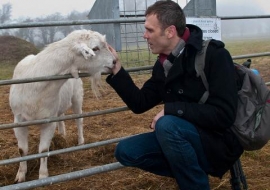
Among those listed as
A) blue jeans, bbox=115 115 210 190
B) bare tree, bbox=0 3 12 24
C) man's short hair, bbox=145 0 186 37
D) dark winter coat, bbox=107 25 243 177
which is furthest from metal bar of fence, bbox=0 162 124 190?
bare tree, bbox=0 3 12 24

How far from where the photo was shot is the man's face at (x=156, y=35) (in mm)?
2498

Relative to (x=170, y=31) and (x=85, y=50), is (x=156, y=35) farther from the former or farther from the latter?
(x=85, y=50)

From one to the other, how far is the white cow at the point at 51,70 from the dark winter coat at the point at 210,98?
2.44ft

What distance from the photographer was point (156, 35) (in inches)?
99.3

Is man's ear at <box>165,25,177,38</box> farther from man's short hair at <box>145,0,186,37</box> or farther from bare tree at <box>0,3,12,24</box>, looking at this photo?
bare tree at <box>0,3,12,24</box>

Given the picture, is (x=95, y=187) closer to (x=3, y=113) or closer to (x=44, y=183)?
(x=44, y=183)

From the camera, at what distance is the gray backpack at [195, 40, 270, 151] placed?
240 cm

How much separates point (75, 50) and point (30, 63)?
2.20 feet

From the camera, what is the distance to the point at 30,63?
3.69 m

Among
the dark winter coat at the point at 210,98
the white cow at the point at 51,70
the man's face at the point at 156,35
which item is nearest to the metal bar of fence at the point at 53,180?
the dark winter coat at the point at 210,98

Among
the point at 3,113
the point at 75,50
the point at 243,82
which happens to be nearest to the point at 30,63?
the point at 75,50

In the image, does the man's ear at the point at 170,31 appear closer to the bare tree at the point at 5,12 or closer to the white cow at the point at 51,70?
the white cow at the point at 51,70

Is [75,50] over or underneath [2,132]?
over

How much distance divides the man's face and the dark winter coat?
0.15 m
